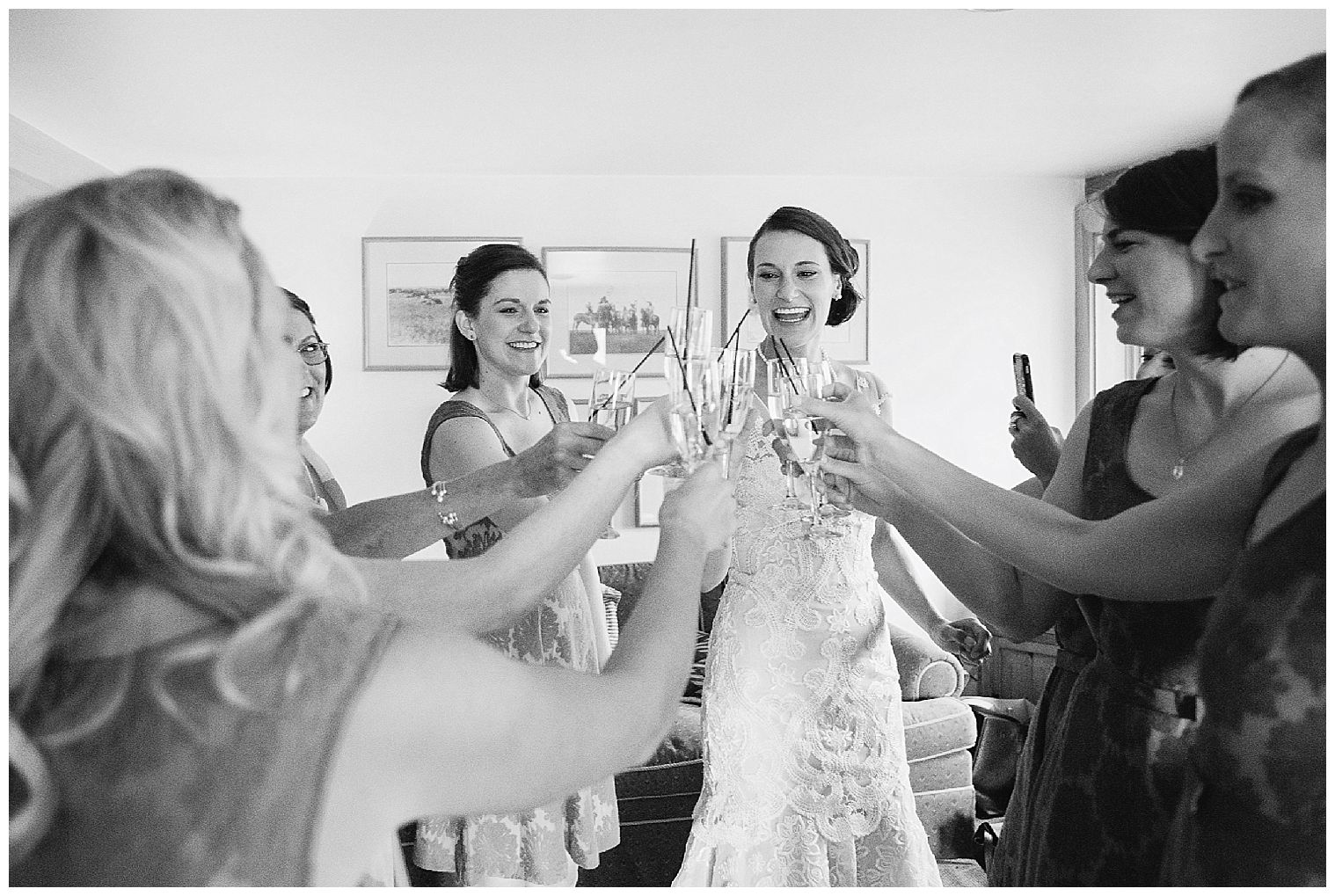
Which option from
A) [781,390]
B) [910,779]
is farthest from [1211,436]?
[910,779]

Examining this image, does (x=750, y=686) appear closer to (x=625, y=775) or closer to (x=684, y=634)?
(x=684, y=634)

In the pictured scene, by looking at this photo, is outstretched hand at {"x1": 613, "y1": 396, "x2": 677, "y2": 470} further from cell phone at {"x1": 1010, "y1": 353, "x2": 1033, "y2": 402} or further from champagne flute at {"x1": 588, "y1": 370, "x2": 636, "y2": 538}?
cell phone at {"x1": 1010, "y1": 353, "x2": 1033, "y2": 402}

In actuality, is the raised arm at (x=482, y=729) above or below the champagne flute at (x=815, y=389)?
below

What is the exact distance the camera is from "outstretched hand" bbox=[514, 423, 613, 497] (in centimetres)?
168

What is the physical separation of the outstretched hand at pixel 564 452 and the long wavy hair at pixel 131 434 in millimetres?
878

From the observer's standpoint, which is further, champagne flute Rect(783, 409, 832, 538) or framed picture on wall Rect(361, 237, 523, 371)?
framed picture on wall Rect(361, 237, 523, 371)

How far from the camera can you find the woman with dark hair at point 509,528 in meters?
2.13

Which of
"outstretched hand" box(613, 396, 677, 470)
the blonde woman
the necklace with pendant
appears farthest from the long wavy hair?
the necklace with pendant

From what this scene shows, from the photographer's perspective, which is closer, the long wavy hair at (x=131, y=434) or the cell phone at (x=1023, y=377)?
the long wavy hair at (x=131, y=434)

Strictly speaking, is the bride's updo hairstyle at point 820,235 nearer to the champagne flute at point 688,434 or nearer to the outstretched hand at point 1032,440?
the outstretched hand at point 1032,440

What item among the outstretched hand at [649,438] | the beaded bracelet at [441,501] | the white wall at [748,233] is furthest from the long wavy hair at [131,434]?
the white wall at [748,233]

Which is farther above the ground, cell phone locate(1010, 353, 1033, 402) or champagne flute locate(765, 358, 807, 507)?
cell phone locate(1010, 353, 1033, 402)

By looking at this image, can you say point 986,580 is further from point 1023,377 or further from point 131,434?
point 131,434

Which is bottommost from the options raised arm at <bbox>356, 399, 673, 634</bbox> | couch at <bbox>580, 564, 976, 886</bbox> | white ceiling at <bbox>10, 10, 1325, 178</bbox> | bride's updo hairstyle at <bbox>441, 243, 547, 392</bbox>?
couch at <bbox>580, 564, 976, 886</bbox>
